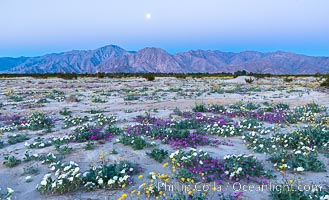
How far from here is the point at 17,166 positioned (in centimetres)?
641

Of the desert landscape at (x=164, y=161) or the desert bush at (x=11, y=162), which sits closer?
the desert landscape at (x=164, y=161)

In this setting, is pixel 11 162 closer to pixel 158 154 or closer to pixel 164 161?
pixel 158 154

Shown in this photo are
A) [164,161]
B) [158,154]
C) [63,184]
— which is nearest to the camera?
[63,184]

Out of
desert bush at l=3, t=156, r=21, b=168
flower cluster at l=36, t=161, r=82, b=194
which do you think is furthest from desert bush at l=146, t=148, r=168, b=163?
desert bush at l=3, t=156, r=21, b=168

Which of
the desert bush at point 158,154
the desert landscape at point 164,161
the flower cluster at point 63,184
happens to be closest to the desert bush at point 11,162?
the desert landscape at point 164,161

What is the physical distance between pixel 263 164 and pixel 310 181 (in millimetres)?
924

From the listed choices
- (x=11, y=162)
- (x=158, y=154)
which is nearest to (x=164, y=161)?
(x=158, y=154)

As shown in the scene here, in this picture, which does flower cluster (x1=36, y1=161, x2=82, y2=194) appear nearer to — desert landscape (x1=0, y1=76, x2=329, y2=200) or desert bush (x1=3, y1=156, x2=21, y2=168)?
desert landscape (x1=0, y1=76, x2=329, y2=200)

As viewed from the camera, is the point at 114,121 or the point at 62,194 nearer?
the point at 62,194

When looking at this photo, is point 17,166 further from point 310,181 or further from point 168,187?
point 310,181

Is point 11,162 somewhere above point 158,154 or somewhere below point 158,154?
below

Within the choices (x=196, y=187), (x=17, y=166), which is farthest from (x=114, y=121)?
(x=196, y=187)

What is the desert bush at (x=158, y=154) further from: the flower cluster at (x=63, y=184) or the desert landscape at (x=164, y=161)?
the flower cluster at (x=63, y=184)

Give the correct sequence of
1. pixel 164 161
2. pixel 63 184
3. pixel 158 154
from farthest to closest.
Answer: pixel 158 154
pixel 164 161
pixel 63 184
